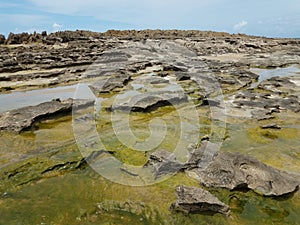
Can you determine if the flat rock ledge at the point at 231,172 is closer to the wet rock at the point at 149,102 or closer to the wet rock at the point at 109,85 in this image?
the wet rock at the point at 149,102

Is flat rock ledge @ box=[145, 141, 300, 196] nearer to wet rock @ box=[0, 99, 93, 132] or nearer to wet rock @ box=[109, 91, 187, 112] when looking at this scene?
wet rock @ box=[109, 91, 187, 112]

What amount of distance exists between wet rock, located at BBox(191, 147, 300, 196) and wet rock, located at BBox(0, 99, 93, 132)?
21.2ft

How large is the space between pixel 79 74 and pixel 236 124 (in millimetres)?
14911

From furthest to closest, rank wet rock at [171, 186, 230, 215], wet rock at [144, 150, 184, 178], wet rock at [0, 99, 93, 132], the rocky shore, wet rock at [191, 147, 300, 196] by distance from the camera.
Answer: wet rock at [0, 99, 93, 132] < wet rock at [144, 150, 184, 178] < the rocky shore < wet rock at [191, 147, 300, 196] < wet rock at [171, 186, 230, 215]

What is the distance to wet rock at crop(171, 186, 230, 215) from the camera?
5.62 metres

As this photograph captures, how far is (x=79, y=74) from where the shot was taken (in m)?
22.5

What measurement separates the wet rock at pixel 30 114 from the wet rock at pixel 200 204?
6.70 metres

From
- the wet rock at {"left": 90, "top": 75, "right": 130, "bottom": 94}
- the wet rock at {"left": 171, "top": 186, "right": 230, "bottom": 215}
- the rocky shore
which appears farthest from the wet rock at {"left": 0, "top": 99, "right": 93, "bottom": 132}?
the wet rock at {"left": 171, "top": 186, "right": 230, "bottom": 215}

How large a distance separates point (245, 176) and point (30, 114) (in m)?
8.21

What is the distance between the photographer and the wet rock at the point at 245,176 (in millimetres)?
6434

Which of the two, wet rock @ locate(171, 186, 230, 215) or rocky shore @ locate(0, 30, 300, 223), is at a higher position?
wet rock @ locate(171, 186, 230, 215)

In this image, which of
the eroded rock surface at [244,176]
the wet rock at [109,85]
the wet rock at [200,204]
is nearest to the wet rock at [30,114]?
the wet rock at [109,85]

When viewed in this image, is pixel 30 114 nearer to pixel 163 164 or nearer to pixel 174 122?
pixel 174 122

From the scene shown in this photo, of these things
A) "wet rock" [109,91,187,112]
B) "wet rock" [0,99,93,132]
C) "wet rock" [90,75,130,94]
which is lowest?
"wet rock" [90,75,130,94]
